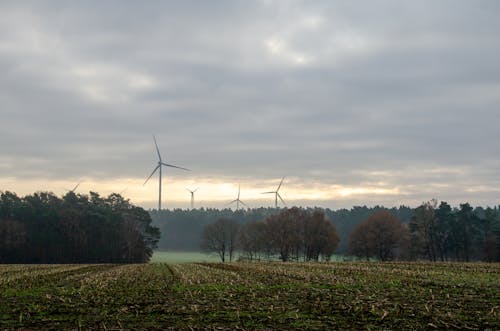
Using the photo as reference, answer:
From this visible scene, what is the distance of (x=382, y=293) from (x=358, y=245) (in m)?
113

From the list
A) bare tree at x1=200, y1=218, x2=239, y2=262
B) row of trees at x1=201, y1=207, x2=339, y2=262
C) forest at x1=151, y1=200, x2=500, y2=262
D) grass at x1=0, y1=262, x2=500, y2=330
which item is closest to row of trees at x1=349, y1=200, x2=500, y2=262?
forest at x1=151, y1=200, x2=500, y2=262

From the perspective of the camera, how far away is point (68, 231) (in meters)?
136

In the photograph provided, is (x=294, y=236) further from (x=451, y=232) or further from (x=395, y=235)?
(x=451, y=232)

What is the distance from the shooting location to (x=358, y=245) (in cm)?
13712

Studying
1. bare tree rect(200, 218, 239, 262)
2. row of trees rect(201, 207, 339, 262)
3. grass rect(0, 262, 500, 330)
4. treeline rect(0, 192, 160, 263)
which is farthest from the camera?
bare tree rect(200, 218, 239, 262)

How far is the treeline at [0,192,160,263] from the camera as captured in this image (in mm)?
125375

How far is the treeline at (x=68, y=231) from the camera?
125m

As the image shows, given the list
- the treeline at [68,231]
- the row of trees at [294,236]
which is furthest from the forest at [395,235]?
the treeline at [68,231]

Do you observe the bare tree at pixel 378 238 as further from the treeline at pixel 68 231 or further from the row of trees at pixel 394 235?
the treeline at pixel 68 231

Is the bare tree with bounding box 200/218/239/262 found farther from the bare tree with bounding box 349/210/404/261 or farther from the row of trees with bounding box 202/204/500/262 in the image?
the bare tree with bounding box 349/210/404/261

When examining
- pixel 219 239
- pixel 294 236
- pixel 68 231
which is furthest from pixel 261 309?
pixel 219 239

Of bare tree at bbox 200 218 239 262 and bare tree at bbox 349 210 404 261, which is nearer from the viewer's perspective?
bare tree at bbox 349 210 404 261

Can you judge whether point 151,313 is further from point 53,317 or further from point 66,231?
point 66,231

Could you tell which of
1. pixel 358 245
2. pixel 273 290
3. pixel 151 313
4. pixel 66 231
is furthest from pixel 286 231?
pixel 151 313
